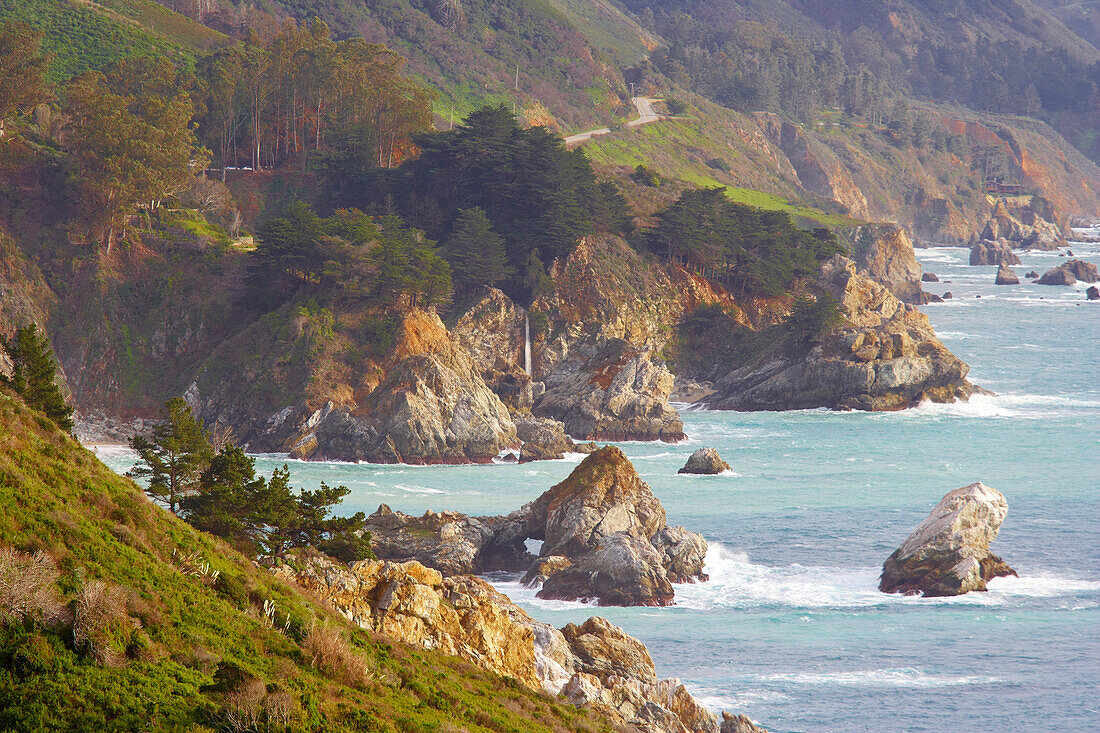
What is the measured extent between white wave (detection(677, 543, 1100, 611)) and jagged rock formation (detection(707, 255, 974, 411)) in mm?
43536

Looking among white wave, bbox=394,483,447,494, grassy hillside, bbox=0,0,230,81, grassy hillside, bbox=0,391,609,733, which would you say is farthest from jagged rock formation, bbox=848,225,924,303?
grassy hillside, bbox=0,391,609,733

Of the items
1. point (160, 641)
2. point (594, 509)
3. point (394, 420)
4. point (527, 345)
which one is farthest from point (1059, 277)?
point (160, 641)

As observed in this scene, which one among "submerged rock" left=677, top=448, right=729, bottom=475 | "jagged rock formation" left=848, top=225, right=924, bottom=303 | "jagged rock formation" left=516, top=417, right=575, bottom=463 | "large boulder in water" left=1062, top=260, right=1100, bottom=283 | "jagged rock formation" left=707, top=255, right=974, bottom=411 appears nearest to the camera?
"submerged rock" left=677, top=448, right=729, bottom=475

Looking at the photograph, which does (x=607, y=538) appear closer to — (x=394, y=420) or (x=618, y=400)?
(x=394, y=420)

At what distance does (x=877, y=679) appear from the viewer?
1708 inches

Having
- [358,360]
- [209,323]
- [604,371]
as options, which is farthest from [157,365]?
[604,371]

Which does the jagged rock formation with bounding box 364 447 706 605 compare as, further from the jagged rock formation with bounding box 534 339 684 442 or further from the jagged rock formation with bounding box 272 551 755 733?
the jagged rock formation with bounding box 534 339 684 442

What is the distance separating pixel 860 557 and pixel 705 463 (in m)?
18.9

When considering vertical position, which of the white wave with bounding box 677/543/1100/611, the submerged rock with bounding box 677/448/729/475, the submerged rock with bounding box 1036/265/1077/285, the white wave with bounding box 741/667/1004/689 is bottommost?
the white wave with bounding box 741/667/1004/689

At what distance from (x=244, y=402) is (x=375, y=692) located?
6366 centimetres

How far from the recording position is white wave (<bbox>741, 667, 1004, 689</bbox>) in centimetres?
4291

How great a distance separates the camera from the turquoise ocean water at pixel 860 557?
42125 mm

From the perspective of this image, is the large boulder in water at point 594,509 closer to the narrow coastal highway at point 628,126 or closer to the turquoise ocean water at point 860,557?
the turquoise ocean water at point 860,557

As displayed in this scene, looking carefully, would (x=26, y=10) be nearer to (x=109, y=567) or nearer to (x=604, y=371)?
(x=604, y=371)
